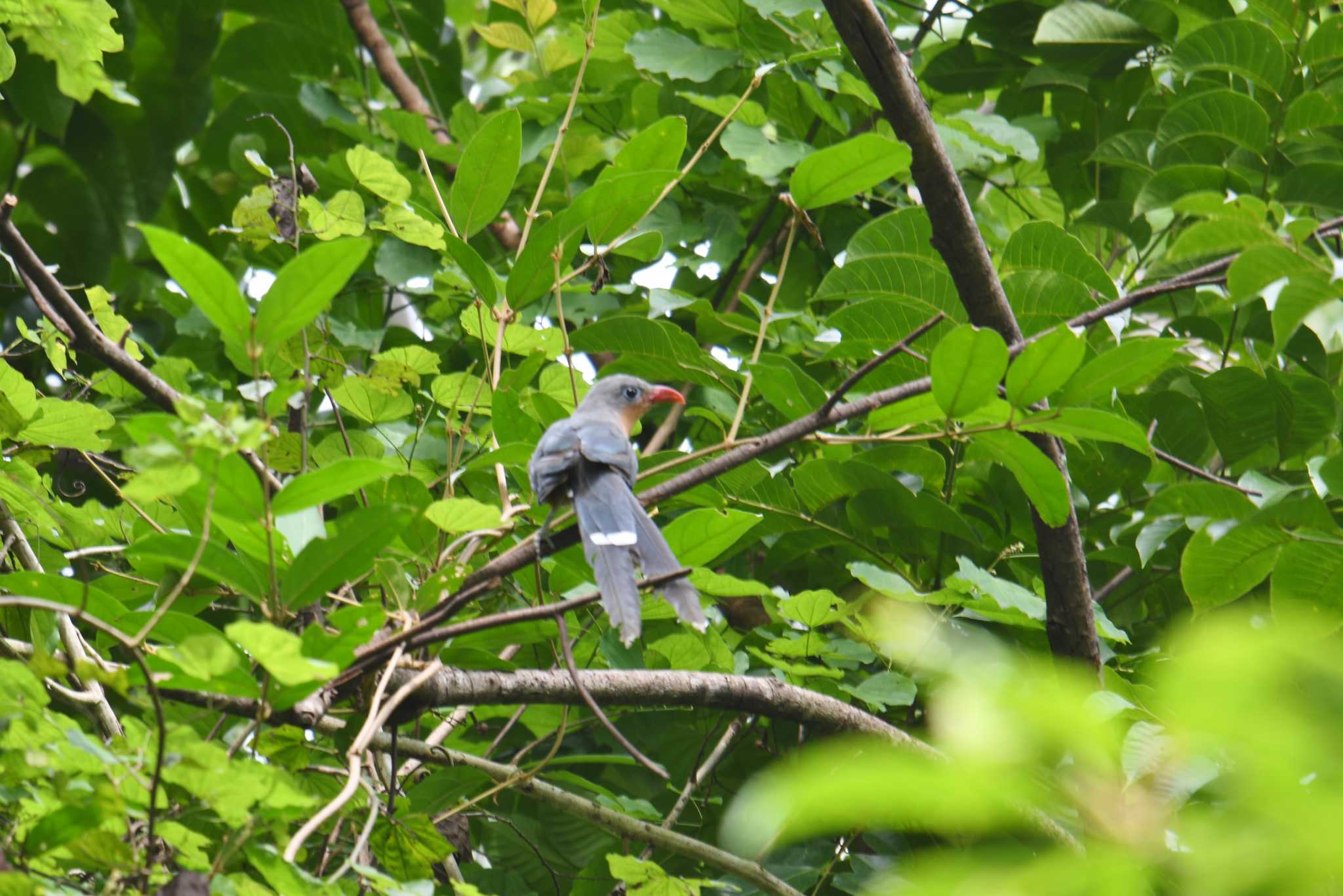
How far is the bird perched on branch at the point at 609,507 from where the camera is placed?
190 cm

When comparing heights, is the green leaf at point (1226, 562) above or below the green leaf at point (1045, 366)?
below

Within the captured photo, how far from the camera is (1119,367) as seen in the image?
6.53ft

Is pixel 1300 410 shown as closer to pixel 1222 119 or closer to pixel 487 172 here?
pixel 1222 119

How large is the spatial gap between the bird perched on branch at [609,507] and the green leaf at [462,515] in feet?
0.74

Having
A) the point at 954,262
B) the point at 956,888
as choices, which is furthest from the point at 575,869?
the point at 956,888

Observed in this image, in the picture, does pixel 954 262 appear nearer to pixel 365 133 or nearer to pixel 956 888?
pixel 956 888

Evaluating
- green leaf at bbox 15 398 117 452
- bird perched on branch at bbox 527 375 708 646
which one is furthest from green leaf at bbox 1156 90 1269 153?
green leaf at bbox 15 398 117 452

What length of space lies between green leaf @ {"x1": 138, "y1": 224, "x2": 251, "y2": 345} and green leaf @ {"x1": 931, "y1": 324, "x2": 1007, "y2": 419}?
1.05 meters

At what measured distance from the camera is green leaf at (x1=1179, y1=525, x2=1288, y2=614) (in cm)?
229

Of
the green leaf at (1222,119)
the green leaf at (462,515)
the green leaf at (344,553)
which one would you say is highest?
the green leaf at (1222,119)

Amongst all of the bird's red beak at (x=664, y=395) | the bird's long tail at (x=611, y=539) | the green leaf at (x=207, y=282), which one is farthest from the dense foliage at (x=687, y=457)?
the bird's red beak at (x=664, y=395)

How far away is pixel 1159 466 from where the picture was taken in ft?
9.86

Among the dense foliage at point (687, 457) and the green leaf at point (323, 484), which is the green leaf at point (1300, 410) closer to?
the dense foliage at point (687, 457)

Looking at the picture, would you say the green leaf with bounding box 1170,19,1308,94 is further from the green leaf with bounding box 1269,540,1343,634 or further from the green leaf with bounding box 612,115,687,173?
the green leaf with bounding box 612,115,687,173
